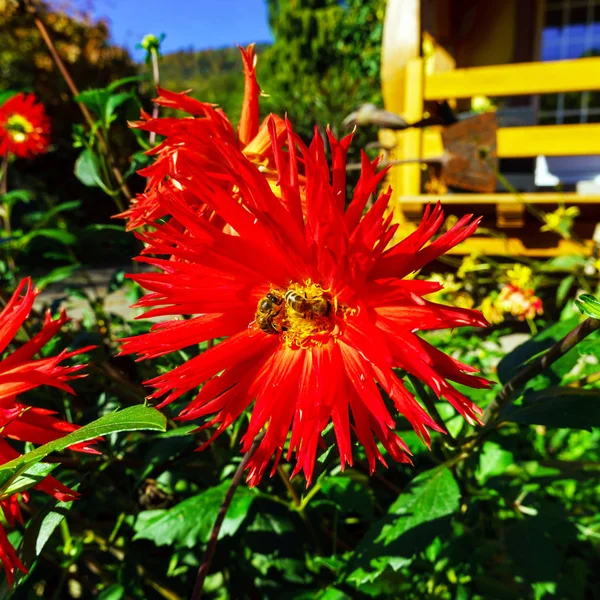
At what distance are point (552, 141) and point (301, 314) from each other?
264 centimetres

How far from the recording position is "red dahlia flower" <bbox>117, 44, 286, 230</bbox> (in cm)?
53

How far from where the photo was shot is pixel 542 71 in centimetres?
265

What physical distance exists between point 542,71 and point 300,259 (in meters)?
2.67

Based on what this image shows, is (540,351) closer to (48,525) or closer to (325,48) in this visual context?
(48,525)

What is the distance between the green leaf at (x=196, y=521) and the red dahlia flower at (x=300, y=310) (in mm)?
278

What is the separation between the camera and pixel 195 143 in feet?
1.78

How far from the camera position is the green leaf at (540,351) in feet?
2.43

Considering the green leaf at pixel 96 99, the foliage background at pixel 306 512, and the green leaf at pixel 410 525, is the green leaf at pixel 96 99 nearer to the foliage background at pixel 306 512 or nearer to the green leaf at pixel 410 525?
the foliage background at pixel 306 512

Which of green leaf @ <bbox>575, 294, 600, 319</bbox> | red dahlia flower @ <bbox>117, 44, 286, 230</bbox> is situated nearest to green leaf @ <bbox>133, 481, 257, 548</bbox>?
red dahlia flower @ <bbox>117, 44, 286, 230</bbox>

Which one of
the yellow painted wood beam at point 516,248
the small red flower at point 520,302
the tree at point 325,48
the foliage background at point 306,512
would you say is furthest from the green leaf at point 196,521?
the tree at point 325,48

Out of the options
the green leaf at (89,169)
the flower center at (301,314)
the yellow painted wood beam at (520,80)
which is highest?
the yellow painted wood beam at (520,80)

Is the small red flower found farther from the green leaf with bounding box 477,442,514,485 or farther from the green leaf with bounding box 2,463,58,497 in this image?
the green leaf with bounding box 2,463,58,497

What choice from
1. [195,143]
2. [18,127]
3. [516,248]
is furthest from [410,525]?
[516,248]

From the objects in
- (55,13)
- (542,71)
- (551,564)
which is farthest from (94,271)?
(551,564)
